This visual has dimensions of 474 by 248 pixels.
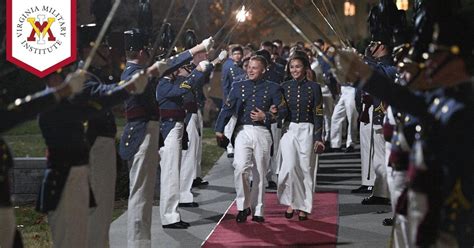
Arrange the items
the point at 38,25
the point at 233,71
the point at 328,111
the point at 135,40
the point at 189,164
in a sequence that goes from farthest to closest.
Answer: the point at 328,111
the point at 38,25
the point at 233,71
the point at 189,164
the point at 135,40

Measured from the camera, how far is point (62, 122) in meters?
8.05

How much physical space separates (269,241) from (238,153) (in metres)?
1.63

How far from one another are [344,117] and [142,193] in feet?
40.0

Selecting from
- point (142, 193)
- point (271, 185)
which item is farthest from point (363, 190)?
point (142, 193)

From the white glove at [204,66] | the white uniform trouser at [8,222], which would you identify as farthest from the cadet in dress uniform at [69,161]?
the white glove at [204,66]

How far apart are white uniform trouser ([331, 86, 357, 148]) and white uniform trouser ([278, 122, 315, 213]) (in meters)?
8.33

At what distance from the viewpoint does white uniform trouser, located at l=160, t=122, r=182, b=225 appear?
40.6 ft

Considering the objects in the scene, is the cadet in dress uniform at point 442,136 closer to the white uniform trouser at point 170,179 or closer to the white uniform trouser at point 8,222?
the white uniform trouser at point 8,222

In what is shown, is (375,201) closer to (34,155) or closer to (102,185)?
(102,185)

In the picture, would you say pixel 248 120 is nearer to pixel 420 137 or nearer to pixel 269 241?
pixel 269 241

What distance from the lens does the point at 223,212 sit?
1368 cm

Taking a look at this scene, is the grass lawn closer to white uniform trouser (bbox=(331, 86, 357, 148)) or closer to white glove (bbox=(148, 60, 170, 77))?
white uniform trouser (bbox=(331, 86, 357, 148))

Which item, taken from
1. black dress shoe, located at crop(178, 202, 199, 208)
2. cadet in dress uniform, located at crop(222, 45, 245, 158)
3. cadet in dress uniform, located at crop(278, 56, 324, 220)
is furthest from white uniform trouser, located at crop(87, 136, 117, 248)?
cadet in dress uniform, located at crop(222, 45, 245, 158)

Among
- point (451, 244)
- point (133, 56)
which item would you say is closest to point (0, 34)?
point (133, 56)
